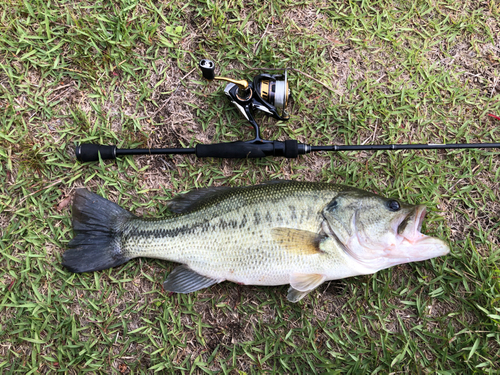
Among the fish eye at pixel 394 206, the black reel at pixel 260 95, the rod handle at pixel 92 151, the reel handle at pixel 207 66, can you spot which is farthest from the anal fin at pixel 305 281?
the rod handle at pixel 92 151

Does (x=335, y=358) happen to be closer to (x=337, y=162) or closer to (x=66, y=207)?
(x=337, y=162)

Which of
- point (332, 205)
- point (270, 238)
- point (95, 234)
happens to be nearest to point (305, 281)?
point (270, 238)

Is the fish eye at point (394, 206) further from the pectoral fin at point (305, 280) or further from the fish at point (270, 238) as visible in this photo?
the pectoral fin at point (305, 280)

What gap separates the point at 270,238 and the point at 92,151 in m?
1.93

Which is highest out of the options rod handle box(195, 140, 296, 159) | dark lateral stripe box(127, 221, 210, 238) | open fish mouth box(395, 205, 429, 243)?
rod handle box(195, 140, 296, 159)

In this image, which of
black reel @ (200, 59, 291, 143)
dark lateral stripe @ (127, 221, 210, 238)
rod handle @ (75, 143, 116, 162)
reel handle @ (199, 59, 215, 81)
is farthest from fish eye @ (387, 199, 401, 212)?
rod handle @ (75, 143, 116, 162)

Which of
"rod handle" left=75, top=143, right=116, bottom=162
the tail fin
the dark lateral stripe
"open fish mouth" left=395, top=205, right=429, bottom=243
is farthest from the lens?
"rod handle" left=75, top=143, right=116, bottom=162

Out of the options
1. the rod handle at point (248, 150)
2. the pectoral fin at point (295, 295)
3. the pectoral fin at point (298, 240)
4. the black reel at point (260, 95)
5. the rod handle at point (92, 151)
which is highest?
the black reel at point (260, 95)

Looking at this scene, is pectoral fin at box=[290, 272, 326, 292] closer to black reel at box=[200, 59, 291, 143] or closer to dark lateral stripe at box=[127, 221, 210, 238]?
dark lateral stripe at box=[127, 221, 210, 238]

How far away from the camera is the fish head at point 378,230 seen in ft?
8.29

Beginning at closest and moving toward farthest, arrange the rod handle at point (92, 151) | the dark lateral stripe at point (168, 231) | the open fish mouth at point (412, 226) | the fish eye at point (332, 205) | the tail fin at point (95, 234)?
1. the open fish mouth at point (412, 226)
2. the fish eye at point (332, 205)
3. the dark lateral stripe at point (168, 231)
4. the tail fin at point (95, 234)
5. the rod handle at point (92, 151)

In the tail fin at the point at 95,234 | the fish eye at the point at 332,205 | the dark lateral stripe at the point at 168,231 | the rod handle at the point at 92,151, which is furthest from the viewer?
the rod handle at the point at 92,151

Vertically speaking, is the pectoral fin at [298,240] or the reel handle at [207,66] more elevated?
the reel handle at [207,66]

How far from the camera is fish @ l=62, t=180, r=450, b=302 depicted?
2.58 meters
